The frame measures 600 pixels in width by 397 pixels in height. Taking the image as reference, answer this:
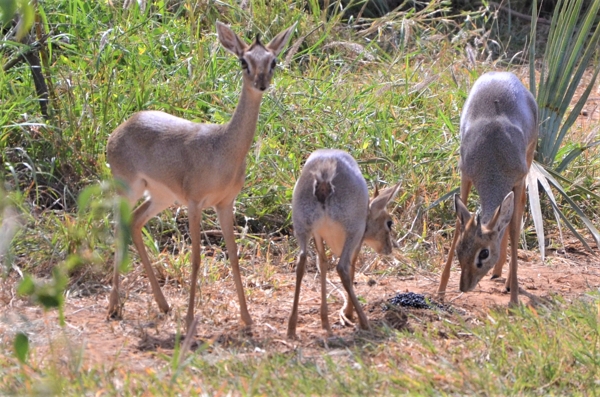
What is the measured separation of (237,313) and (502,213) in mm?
1601

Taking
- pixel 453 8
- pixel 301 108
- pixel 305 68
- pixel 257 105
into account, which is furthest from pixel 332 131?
pixel 453 8

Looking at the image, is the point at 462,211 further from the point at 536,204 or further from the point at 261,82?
the point at 261,82

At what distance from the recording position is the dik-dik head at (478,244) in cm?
521

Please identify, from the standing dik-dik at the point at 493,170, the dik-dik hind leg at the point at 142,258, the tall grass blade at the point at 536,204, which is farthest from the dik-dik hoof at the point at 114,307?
the tall grass blade at the point at 536,204

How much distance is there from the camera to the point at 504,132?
5.78m

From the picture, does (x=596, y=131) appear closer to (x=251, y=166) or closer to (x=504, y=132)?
(x=504, y=132)

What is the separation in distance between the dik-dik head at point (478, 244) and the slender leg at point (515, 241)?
0.94ft

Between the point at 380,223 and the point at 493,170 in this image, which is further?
the point at 493,170

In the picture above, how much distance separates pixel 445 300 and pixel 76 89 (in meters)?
3.05

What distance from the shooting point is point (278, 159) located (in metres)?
6.78

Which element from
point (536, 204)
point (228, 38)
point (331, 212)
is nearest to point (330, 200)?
point (331, 212)

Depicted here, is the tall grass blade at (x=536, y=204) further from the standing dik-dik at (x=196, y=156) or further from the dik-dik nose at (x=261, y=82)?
the dik-dik nose at (x=261, y=82)

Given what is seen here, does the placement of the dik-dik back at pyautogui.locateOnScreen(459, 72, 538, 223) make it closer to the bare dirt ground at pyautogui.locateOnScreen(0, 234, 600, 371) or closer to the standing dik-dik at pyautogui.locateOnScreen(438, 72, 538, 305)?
the standing dik-dik at pyautogui.locateOnScreen(438, 72, 538, 305)

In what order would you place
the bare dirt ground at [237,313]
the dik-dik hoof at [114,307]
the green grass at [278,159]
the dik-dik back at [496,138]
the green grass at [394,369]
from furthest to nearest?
1. the dik-dik back at [496,138]
2. the dik-dik hoof at [114,307]
3. the bare dirt ground at [237,313]
4. the green grass at [278,159]
5. the green grass at [394,369]
